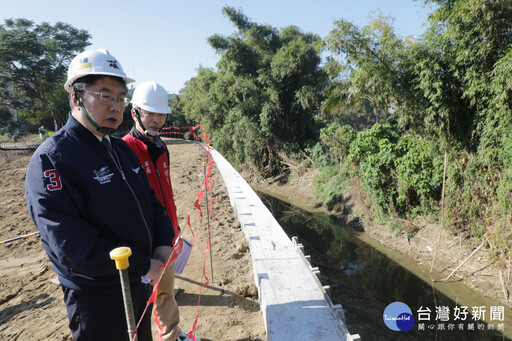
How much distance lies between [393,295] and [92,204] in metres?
5.27

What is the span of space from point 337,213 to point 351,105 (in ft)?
15.0

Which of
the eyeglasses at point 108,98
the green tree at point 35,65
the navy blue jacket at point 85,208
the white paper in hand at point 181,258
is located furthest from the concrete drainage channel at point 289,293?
the green tree at point 35,65

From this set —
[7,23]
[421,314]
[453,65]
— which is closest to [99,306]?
[421,314]

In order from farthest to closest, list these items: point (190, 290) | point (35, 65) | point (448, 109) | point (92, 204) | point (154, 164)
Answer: point (35, 65) < point (448, 109) < point (190, 290) < point (154, 164) < point (92, 204)

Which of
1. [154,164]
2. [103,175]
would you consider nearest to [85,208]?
[103,175]

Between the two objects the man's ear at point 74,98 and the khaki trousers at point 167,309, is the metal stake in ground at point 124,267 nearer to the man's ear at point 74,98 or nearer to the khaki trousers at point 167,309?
the man's ear at point 74,98

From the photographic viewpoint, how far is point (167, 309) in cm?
240

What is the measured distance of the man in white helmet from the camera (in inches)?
51.8

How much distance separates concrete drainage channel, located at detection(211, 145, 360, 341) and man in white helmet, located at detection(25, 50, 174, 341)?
1604 millimetres

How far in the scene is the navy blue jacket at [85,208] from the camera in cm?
130

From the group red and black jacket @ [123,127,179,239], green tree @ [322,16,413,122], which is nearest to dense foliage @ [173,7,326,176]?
green tree @ [322,16,413,122]

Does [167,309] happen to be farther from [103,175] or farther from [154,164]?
[103,175]

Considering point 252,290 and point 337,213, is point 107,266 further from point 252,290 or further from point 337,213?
point 337,213

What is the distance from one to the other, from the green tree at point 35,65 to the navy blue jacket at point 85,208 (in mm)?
21413
